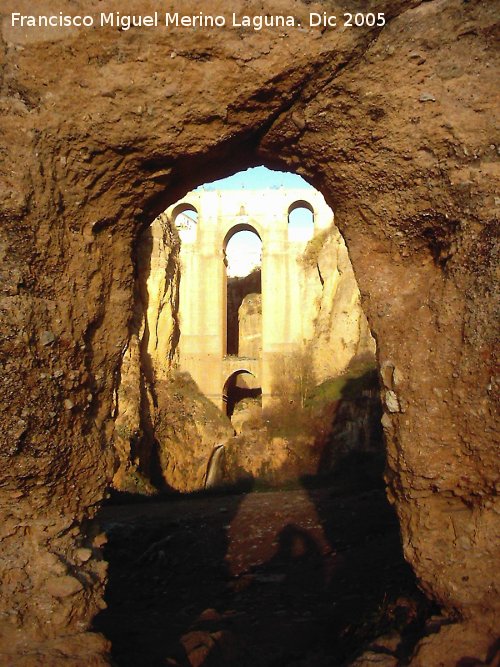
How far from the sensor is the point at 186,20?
299cm

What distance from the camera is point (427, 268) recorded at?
3322mm

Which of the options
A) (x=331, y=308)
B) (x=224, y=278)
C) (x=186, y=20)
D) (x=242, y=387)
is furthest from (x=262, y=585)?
(x=242, y=387)

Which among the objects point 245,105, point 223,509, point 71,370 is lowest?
point 223,509

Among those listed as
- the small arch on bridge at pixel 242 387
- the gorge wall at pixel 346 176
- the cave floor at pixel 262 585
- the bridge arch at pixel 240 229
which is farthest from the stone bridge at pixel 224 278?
the gorge wall at pixel 346 176

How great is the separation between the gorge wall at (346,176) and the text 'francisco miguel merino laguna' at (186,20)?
0.05 metres

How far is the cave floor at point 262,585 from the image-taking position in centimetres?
384

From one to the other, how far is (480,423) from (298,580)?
12.6 ft

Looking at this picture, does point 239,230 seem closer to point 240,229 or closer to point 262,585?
point 240,229

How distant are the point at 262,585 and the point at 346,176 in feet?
14.8

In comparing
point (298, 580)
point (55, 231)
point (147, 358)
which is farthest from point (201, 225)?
point (55, 231)

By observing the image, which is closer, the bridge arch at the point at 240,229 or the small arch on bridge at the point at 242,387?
the bridge arch at the point at 240,229

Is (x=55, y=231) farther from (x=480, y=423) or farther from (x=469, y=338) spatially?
(x=480, y=423)

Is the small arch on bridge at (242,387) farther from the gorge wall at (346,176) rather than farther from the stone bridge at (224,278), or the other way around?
the gorge wall at (346,176)

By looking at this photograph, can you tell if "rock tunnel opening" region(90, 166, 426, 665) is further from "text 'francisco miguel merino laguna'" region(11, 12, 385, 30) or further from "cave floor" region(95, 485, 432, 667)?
"text 'francisco miguel merino laguna'" region(11, 12, 385, 30)
